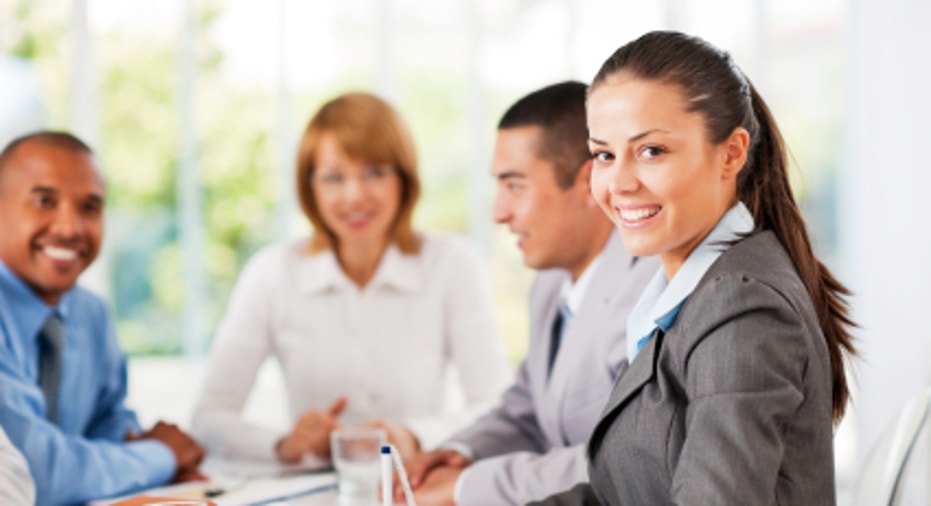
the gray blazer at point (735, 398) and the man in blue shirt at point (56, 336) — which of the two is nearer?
the gray blazer at point (735, 398)

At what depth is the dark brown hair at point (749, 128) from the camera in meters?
1.26

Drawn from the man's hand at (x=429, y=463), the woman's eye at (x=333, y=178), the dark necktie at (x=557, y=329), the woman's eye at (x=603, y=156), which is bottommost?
the man's hand at (x=429, y=463)

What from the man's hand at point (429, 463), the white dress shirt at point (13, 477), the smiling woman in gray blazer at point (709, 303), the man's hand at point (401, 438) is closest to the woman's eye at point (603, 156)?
the smiling woman in gray blazer at point (709, 303)

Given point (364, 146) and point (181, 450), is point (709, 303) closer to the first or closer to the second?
point (181, 450)

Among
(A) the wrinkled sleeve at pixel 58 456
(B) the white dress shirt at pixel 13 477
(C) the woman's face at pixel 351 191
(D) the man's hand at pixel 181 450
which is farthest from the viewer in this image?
(C) the woman's face at pixel 351 191

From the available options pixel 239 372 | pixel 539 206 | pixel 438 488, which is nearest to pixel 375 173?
pixel 239 372

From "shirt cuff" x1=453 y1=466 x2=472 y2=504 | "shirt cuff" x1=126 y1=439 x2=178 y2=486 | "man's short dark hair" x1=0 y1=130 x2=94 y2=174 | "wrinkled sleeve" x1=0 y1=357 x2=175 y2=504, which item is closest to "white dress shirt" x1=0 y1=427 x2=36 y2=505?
"wrinkled sleeve" x1=0 y1=357 x2=175 y2=504

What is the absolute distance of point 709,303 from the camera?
→ 1.15 meters

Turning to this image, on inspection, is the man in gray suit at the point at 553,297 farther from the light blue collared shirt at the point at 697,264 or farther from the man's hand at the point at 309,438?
the light blue collared shirt at the point at 697,264

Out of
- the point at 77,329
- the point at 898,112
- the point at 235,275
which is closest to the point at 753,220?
the point at 77,329

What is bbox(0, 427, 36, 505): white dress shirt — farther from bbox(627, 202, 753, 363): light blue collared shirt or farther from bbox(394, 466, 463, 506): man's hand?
bbox(627, 202, 753, 363): light blue collared shirt

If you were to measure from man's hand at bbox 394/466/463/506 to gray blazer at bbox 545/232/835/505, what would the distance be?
1.66ft

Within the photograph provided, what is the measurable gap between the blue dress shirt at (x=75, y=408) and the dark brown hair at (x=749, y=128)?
1080 mm

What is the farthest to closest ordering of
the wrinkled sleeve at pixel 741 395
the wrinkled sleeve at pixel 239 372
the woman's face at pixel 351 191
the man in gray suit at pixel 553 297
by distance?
the woman's face at pixel 351 191, the wrinkled sleeve at pixel 239 372, the man in gray suit at pixel 553 297, the wrinkled sleeve at pixel 741 395
